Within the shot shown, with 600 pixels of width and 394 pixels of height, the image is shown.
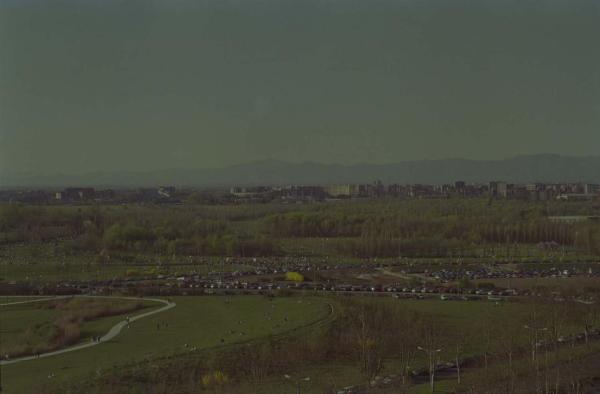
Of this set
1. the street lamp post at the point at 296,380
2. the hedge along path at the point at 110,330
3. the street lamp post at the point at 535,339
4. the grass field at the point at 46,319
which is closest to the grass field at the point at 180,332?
the hedge along path at the point at 110,330

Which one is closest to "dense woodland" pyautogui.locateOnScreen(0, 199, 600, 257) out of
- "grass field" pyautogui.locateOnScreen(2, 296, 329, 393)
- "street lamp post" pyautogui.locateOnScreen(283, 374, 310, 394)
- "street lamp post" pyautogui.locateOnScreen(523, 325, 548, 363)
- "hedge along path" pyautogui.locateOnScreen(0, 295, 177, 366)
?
"hedge along path" pyautogui.locateOnScreen(0, 295, 177, 366)

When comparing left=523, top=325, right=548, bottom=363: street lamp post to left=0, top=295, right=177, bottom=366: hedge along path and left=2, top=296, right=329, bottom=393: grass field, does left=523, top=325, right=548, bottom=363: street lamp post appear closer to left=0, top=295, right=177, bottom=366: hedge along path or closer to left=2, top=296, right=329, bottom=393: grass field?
left=2, top=296, right=329, bottom=393: grass field

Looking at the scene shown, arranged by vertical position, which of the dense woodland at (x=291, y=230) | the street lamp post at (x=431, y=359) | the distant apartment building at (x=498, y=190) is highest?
the distant apartment building at (x=498, y=190)

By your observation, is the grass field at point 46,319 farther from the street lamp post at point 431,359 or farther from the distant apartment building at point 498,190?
the distant apartment building at point 498,190

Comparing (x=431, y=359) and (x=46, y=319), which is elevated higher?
(x=431, y=359)

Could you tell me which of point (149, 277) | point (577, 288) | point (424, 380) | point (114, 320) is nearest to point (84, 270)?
point (149, 277)

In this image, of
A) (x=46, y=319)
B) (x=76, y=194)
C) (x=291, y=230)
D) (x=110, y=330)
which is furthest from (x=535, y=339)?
(x=76, y=194)

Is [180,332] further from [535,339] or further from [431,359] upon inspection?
[535,339]

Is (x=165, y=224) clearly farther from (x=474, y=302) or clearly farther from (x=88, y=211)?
(x=474, y=302)

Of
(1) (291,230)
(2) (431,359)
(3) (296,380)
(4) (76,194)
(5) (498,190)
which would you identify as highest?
(4) (76,194)
